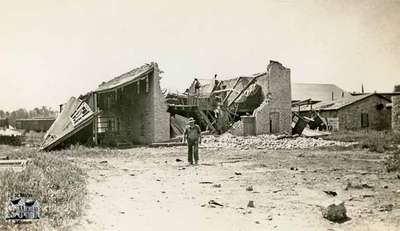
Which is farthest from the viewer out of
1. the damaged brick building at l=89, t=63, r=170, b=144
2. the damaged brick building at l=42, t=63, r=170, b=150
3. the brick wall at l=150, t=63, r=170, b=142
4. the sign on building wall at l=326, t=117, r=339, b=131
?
the sign on building wall at l=326, t=117, r=339, b=131

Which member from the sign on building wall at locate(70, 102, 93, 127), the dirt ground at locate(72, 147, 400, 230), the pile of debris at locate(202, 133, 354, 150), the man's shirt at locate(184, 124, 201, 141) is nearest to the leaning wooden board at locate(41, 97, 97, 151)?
the sign on building wall at locate(70, 102, 93, 127)

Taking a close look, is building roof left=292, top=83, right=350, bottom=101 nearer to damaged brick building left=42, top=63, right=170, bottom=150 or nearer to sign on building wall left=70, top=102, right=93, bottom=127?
damaged brick building left=42, top=63, right=170, bottom=150

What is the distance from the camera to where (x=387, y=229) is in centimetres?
548

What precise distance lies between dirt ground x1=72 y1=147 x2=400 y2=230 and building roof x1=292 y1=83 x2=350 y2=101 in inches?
1411

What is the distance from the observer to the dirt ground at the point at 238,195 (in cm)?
587

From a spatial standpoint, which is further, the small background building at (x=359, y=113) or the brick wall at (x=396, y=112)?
the small background building at (x=359, y=113)

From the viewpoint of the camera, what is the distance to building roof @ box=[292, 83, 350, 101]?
1887 inches

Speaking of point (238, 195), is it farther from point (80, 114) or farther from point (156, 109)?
point (156, 109)

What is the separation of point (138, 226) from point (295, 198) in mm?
3050

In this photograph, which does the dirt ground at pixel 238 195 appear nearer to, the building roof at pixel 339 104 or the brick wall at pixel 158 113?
the brick wall at pixel 158 113

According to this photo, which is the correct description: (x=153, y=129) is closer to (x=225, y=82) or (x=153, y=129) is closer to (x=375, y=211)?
(x=225, y=82)

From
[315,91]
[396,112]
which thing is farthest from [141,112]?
[315,91]

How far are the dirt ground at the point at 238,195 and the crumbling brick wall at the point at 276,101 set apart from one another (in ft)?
42.7

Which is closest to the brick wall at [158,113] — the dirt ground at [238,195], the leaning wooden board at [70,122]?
the leaning wooden board at [70,122]
